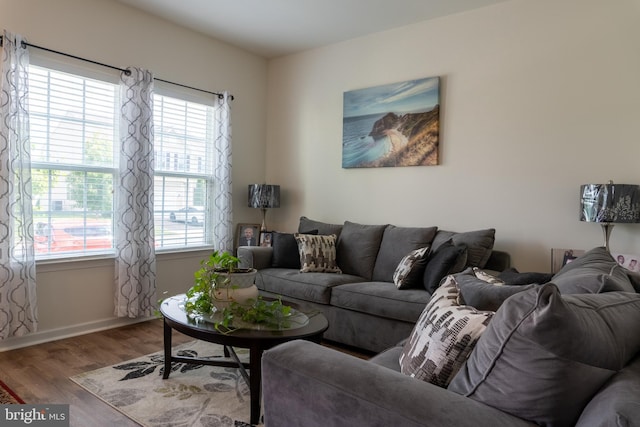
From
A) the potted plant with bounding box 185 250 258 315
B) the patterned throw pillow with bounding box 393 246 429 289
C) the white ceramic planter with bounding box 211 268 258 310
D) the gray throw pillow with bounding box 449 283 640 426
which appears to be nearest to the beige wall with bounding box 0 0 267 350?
the potted plant with bounding box 185 250 258 315

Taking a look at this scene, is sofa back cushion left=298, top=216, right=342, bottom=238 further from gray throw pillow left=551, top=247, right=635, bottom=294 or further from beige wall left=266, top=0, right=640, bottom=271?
gray throw pillow left=551, top=247, right=635, bottom=294

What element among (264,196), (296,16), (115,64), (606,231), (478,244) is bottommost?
(478,244)

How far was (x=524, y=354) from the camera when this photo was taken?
0.97 metres

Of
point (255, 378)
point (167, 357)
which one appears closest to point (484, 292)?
point (255, 378)

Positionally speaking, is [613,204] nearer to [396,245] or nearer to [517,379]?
[396,245]

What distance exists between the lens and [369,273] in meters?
3.73

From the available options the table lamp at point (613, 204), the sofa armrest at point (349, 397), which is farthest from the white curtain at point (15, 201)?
the table lamp at point (613, 204)

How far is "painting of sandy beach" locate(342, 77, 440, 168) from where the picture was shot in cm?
377

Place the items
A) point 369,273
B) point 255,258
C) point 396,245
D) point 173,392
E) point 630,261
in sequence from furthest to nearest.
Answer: point 255,258, point 369,273, point 396,245, point 630,261, point 173,392

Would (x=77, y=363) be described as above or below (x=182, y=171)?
below

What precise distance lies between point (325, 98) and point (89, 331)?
3.16 m

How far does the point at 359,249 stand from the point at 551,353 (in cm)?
289

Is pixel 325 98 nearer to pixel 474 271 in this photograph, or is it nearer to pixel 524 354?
pixel 474 271

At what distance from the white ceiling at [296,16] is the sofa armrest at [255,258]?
2.14 m
